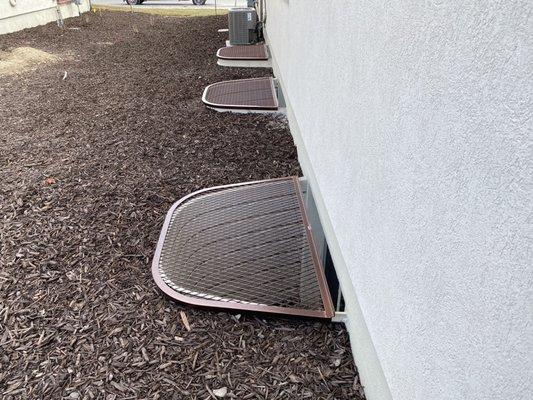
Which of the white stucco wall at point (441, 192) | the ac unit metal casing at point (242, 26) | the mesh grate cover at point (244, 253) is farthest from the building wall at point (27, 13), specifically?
the white stucco wall at point (441, 192)

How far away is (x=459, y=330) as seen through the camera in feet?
3.41

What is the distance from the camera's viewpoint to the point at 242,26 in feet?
27.5

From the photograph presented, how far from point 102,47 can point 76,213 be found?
717 cm

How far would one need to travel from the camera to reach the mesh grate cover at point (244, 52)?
7.33m

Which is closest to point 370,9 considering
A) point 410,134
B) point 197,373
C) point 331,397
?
point 410,134

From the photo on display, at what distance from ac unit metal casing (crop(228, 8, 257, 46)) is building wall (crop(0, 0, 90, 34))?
579 centimetres

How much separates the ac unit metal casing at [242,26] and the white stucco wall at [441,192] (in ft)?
21.7

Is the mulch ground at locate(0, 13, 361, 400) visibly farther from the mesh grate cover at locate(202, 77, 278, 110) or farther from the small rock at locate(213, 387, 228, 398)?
the mesh grate cover at locate(202, 77, 278, 110)

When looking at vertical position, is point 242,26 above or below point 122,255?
above

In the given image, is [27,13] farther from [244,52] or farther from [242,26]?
[244,52]

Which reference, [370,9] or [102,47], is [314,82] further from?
[102,47]

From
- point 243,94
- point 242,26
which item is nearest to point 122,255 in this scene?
point 243,94

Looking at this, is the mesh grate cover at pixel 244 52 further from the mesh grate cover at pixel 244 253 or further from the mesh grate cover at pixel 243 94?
the mesh grate cover at pixel 244 253

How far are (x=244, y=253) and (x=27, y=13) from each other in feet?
37.7
